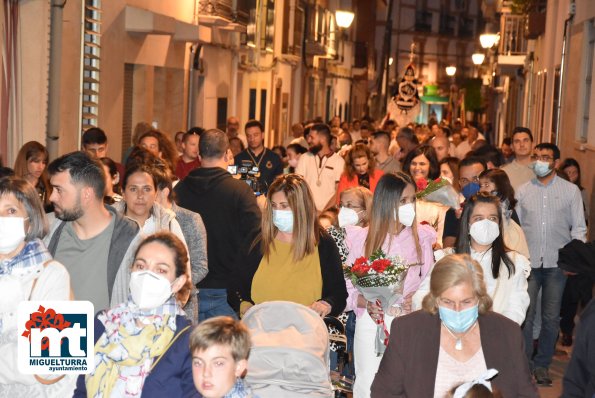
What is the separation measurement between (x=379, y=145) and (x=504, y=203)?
5.70 m

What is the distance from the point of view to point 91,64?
14.9 m

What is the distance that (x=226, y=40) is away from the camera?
25188 mm

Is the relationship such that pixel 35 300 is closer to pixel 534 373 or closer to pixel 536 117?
pixel 534 373

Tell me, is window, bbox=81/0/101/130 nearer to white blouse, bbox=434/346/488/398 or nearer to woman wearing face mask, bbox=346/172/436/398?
woman wearing face mask, bbox=346/172/436/398

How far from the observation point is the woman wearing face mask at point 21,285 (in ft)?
18.6

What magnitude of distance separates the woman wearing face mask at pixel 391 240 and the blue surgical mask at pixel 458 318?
2.26 m

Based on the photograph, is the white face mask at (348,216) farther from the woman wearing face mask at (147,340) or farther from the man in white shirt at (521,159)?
the woman wearing face mask at (147,340)

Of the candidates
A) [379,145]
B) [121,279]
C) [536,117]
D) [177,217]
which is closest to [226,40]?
[536,117]

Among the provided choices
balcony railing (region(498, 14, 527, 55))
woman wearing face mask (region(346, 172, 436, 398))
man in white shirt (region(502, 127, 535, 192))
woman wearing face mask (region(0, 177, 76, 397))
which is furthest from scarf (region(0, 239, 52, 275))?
balcony railing (region(498, 14, 527, 55))

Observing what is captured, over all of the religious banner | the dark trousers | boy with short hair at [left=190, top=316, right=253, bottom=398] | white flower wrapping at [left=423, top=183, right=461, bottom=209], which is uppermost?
the religious banner

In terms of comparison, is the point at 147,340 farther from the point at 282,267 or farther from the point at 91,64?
the point at 91,64

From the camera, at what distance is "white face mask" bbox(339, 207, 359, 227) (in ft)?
32.4

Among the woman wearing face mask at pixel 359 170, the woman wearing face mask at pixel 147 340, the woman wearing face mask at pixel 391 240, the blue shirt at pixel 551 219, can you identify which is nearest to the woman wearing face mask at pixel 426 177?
the woman wearing face mask at pixel 359 170

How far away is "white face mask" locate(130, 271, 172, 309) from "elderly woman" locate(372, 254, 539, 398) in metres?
1.11
